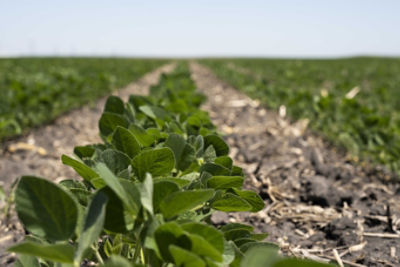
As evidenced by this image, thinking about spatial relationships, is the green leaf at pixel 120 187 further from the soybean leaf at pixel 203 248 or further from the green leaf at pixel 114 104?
the green leaf at pixel 114 104

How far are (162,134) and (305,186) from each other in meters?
1.66

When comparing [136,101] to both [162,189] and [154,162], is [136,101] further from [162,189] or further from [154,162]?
[162,189]

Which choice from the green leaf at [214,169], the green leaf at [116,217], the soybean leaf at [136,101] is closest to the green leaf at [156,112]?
the soybean leaf at [136,101]

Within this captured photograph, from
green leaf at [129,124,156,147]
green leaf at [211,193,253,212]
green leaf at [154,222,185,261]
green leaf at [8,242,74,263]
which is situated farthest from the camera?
green leaf at [129,124,156,147]

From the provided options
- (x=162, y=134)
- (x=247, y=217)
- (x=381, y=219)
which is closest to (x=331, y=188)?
(x=381, y=219)

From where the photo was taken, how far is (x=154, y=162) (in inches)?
46.4

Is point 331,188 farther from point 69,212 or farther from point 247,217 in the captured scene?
point 69,212

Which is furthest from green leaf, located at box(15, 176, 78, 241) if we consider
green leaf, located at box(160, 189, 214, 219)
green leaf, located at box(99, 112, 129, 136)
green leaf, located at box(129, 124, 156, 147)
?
green leaf, located at box(99, 112, 129, 136)

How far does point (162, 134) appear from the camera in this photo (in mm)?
1852

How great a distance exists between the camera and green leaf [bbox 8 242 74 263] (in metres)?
0.75

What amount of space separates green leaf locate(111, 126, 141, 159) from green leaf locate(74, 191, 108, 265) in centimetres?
50

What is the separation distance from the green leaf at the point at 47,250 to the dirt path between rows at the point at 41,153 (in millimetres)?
1592

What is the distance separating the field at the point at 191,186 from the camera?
2.86 ft

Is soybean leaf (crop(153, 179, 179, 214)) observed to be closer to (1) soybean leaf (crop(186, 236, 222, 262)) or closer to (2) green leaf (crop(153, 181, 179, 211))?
(2) green leaf (crop(153, 181, 179, 211))
